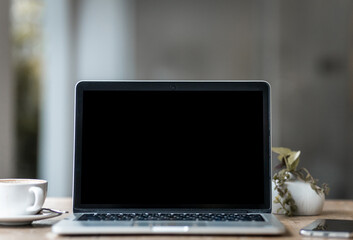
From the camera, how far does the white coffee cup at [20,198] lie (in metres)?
0.95

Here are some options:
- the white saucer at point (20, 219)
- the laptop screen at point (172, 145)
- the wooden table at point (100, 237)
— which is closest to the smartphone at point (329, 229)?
the wooden table at point (100, 237)

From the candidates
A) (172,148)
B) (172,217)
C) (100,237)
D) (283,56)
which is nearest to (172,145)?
(172,148)

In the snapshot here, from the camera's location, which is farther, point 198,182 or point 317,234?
point 198,182

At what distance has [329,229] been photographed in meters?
0.88

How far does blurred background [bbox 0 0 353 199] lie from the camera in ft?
9.89

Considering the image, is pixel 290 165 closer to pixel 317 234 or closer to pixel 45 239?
pixel 317 234

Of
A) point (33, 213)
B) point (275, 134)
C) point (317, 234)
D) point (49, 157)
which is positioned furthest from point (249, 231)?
point (49, 157)

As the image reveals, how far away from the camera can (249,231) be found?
0.85 metres

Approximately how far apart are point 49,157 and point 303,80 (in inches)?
60.3

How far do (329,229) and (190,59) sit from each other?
2.35m

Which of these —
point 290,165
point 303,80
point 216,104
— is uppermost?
point 303,80

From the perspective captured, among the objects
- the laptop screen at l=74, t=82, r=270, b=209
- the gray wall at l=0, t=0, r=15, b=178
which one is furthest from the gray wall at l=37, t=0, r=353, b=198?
the laptop screen at l=74, t=82, r=270, b=209

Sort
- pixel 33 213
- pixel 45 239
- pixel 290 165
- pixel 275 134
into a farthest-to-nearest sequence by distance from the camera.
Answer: pixel 275 134
pixel 290 165
pixel 33 213
pixel 45 239

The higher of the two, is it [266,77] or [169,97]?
[266,77]
